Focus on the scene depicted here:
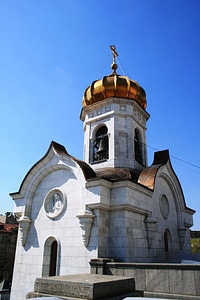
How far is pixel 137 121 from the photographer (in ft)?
47.7

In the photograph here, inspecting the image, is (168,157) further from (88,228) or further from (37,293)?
(37,293)

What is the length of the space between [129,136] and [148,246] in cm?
591

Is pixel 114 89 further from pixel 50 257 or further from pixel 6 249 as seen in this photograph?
pixel 6 249

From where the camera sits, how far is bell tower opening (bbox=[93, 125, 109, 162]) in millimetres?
13680

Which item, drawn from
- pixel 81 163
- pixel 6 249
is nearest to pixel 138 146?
pixel 81 163

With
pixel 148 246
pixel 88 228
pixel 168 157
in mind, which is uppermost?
pixel 168 157

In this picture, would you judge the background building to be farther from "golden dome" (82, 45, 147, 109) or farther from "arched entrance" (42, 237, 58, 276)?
"golden dome" (82, 45, 147, 109)

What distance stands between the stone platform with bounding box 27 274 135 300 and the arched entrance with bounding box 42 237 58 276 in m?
5.95

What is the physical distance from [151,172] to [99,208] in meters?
3.69

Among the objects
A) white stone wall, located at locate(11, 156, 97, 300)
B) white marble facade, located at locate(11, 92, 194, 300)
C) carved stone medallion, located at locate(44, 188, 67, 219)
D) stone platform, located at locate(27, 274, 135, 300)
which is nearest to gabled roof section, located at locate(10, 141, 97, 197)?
white marble facade, located at locate(11, 92, 194, 300)

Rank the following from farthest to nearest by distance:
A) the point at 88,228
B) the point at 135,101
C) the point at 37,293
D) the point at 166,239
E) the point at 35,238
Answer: the point at 135,101 → the point at 166,239 → the point at 35,238 → the point at 88,228 → the point at 37,293

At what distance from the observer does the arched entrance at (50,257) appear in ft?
33.8

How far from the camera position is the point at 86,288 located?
4.05 m

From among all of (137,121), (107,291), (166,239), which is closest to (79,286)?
(107,291)
